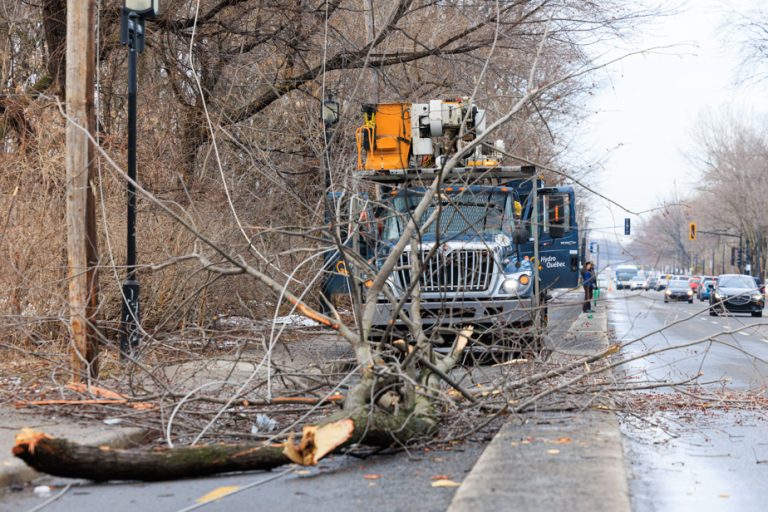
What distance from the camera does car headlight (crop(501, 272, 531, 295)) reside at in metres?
14.1

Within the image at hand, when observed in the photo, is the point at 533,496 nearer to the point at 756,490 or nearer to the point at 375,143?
the point at 756,490

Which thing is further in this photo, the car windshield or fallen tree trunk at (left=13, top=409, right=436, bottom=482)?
the car windshield

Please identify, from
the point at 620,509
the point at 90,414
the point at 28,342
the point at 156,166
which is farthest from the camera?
the point at 156,166

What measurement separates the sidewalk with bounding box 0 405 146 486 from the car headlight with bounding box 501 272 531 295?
730 cm

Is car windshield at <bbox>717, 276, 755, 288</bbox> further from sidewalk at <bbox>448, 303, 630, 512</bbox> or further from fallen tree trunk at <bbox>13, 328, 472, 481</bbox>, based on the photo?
fallen tree trunk at <bbox>13, 328, 472, 481</bbox>

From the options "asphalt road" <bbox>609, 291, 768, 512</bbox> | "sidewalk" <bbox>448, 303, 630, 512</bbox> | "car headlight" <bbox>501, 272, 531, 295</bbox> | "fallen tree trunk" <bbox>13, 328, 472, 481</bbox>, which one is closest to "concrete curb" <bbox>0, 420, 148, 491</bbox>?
"fallen tree trunk" <bbox>13, 328, 472, 481</bbox>

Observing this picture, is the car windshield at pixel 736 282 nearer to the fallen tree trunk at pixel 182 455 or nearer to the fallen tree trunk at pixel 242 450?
the fallen tree trunk at pixel 242 450

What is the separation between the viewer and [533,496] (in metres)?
5.41

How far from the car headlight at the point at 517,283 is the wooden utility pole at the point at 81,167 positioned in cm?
580

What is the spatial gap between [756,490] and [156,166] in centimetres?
1325

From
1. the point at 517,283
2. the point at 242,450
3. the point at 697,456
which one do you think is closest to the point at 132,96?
the point at 517,283

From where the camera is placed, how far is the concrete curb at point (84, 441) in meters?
6.23

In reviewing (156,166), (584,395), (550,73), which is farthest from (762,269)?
(584,395)

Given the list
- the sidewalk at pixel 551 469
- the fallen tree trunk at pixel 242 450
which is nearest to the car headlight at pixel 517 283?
the sidewalk at pixel 551 469
